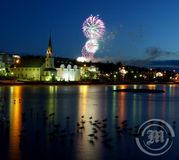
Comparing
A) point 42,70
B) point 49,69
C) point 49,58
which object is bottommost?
point 42,70

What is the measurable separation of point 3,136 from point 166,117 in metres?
16.1

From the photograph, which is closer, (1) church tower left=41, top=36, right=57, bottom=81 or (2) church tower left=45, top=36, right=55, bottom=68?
(1) church tower left=41, top=36, right=57, bottom=81

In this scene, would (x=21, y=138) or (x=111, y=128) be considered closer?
(x=21, y=138)

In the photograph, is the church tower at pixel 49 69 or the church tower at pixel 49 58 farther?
the church tower at pixel 49 58

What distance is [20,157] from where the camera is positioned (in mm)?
18125

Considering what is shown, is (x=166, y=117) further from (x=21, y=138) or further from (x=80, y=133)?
(x=21, y=138)

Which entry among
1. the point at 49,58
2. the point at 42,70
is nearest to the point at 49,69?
the point at 42,70

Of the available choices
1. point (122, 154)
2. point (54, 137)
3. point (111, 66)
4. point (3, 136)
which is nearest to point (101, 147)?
point (122, 154)

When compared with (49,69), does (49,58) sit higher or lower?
higher

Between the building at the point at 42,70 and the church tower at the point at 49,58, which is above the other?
the church tower at the point at 49,58

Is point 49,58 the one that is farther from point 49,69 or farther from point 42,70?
point 42,70

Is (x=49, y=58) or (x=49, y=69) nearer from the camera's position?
(x=49, y=69)

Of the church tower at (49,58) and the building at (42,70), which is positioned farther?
the church tower at (49,58)

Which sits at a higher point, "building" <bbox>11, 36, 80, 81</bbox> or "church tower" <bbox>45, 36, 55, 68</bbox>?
"church tower" <bbox>45, 36, 55, 68</bbox>
